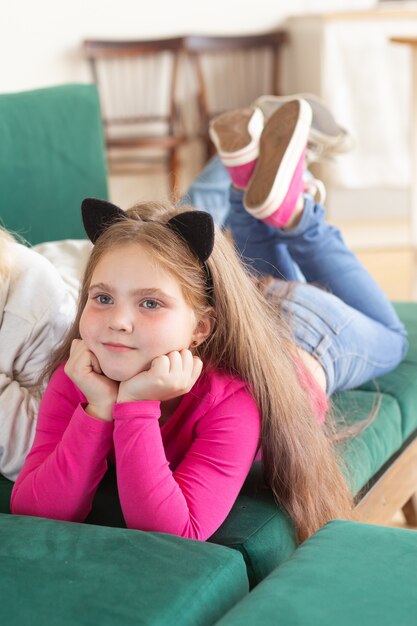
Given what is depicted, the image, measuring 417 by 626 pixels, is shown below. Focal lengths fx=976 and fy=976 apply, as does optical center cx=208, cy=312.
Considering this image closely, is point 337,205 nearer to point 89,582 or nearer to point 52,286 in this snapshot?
point 52,286

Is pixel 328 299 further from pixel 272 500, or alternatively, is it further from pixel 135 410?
pixel 135 410

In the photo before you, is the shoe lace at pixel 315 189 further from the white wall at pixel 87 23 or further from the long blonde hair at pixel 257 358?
the white wall at pixel 87 23

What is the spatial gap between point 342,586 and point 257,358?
1.35 feet

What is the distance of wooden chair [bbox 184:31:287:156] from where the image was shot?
5.07 metres

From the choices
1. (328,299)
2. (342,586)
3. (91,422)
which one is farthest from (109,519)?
(328,299)

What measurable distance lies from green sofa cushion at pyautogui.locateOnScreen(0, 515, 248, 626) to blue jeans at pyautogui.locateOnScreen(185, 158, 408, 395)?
0.73 meters

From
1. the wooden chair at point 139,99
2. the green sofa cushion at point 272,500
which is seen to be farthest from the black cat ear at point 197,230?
the wooden chair at point 139,99

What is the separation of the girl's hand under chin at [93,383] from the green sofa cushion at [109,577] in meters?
0.16

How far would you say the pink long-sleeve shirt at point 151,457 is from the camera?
131cm

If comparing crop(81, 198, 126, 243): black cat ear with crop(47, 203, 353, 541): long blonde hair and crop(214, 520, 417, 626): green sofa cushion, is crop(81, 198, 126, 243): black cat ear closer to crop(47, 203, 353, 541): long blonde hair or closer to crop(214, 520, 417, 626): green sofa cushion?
crop(47, 203, 353, 541): long blonde hair

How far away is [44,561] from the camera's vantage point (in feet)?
3.90

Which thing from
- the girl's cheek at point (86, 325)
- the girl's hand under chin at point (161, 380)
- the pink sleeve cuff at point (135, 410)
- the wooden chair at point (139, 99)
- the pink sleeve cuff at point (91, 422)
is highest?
the girl's cheek at point (86, 325)

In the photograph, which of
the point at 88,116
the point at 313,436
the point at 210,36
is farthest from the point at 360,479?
the point at 210,36

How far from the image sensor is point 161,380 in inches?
51.6
